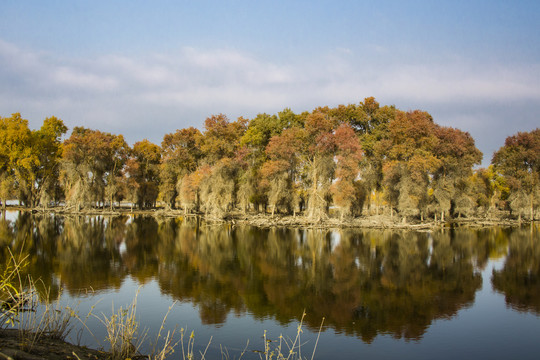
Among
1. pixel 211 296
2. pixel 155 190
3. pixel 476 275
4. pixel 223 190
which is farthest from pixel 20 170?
pixel 476 275

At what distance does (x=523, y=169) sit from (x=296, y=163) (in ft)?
95.0

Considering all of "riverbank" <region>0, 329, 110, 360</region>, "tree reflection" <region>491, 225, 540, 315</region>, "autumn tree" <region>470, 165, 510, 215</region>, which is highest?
"autumn tree" <region>470, 165, 510, 215</region>

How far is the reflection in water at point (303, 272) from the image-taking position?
37.8ft

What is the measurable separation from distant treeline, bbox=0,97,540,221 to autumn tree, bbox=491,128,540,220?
124 millimetres

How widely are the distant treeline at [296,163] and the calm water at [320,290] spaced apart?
15342 mm

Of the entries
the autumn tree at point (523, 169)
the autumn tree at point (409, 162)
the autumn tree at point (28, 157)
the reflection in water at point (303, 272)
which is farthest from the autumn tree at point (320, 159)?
the autumn tree at point (28, 157)

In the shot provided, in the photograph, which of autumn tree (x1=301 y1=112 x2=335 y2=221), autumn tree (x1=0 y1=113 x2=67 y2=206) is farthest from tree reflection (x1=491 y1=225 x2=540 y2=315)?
autumn tree (x1=0 y1=113 x2=67 y2=206)

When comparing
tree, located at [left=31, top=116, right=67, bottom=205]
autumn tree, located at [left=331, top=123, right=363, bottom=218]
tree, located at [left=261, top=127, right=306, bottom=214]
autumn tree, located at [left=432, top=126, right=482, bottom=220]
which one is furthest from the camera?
tree, located at [left=31, top=116, right=67, bottom=205]

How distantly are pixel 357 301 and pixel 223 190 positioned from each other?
108 ft

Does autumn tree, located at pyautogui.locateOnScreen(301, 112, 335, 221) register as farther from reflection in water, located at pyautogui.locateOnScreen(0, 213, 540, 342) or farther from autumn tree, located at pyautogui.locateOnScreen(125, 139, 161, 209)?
autumn tree, located at pyautogui.locateOnScreen(125, 139, 161, 209)

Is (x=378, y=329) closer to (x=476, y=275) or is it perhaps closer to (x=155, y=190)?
(x=476, y=275)

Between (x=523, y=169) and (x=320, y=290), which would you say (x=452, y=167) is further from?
(x=320, y=290)

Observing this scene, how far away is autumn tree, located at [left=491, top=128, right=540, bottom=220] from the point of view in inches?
1906

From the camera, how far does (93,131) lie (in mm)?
57406
